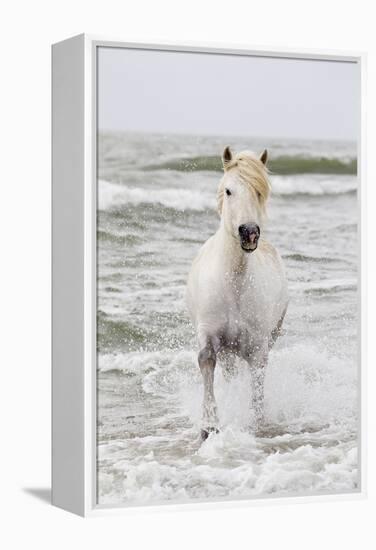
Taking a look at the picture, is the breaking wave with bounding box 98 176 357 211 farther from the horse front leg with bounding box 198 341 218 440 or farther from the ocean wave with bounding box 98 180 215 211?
the horse front leg with bounding box 198 341 218 440

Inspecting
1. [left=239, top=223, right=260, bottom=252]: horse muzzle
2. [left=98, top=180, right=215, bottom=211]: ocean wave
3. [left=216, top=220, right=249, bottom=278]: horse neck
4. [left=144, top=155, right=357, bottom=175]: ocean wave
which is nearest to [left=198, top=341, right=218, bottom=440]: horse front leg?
[left=216, top=220, right=249, bottom=278]: horse neck

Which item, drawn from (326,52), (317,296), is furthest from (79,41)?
(317,296)

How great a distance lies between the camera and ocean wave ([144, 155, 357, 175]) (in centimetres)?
806

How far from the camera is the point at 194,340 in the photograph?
8.14 meters

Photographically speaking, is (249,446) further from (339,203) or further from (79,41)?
(79,41)

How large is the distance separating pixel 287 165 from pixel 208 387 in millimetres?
1476

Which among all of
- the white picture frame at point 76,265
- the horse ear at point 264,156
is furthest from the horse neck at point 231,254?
the white picture frame at point 76,265

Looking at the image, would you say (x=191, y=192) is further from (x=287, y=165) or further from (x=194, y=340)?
(x=194, y=340)

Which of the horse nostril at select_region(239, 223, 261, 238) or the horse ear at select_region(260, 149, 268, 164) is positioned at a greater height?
the horse ear at select_region(260, 149, 268, 164)

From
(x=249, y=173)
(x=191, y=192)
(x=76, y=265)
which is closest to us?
(x=76, y=265)

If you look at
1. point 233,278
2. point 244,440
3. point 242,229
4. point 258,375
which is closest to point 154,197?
point 242,229

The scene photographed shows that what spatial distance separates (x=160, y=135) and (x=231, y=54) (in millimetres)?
700

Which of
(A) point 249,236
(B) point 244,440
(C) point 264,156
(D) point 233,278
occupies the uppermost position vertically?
(C) point 264,156

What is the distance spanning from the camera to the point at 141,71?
7.96 meters
